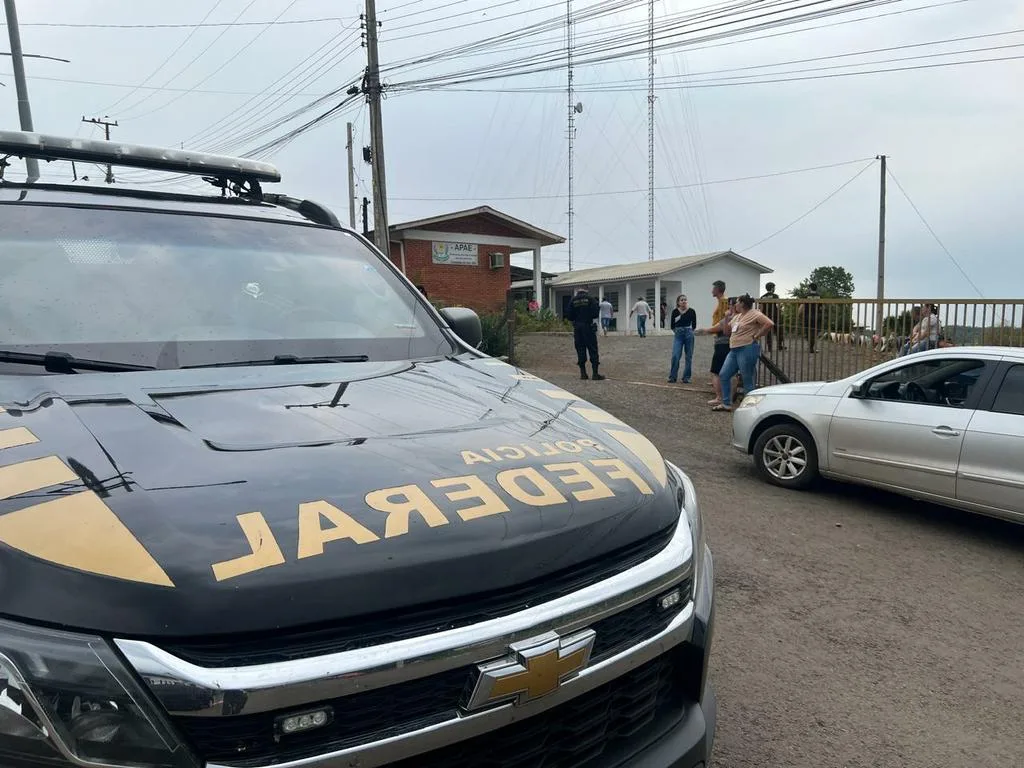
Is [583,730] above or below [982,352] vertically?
below

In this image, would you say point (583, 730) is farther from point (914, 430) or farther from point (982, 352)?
point (982, 352)

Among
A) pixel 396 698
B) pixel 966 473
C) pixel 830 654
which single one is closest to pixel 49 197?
pixel 396 698

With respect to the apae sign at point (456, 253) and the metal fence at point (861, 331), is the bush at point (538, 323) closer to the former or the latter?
the apae sign at point (456, 253)

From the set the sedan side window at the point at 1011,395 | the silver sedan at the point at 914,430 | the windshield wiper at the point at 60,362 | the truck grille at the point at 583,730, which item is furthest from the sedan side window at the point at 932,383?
the windshield wiper at the point at 60,362

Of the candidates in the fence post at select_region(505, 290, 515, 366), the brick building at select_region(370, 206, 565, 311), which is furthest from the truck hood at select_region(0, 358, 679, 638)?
the brick building at select_region(370, 206, 565, 311)

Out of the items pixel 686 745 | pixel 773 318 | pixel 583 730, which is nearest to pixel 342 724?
pixel 583 730

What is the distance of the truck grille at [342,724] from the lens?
115cm

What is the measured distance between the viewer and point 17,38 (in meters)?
16.2

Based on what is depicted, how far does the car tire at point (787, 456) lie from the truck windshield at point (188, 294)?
475cm

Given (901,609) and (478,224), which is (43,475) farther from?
(478,224)

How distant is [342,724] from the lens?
48.3 inches

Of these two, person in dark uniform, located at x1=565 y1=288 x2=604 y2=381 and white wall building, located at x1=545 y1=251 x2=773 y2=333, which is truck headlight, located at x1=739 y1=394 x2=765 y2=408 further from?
white wall building, located at x1=545 y1=251 x2=773 y2=333

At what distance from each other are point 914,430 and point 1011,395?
716 millimetres

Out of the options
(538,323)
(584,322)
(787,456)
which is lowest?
(787,456)
